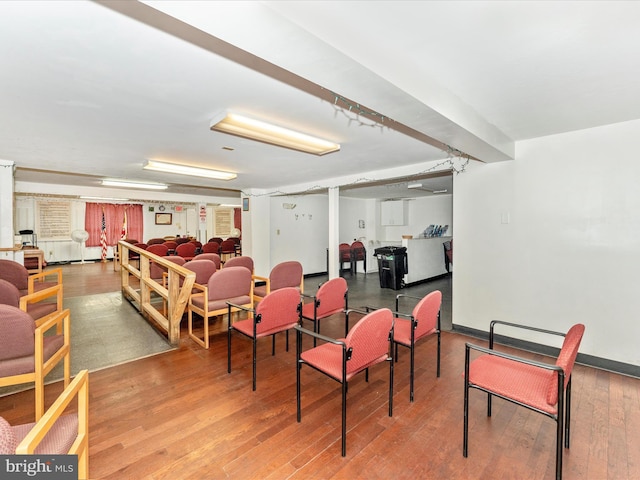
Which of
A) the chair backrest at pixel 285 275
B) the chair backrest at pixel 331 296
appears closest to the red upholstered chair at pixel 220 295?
the chair backrest at pixel 285 275

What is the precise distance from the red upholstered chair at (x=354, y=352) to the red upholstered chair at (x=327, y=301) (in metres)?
0.85

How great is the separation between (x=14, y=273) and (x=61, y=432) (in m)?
3.52

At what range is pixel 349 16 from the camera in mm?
1365

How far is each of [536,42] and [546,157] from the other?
7.02ft

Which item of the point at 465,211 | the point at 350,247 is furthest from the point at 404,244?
the point at 465,211

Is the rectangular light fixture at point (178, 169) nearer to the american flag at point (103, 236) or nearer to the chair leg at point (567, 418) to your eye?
the chair leg at point (567, 418)

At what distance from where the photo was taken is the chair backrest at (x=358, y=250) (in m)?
8.37

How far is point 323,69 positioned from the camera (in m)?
1.51

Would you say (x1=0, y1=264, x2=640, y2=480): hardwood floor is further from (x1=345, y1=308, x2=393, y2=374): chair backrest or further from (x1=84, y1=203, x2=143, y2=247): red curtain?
(x1=84, y1=203, x2=143, y2=247): red curtain

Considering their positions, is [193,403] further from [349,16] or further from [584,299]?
[584,299]

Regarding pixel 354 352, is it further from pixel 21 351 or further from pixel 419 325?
pixel 21 351

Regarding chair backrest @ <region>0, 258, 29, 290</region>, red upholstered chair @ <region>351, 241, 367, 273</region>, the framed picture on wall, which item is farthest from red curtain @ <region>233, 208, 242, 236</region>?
chair backrest @ <region>0, 258, 29, 290</region>

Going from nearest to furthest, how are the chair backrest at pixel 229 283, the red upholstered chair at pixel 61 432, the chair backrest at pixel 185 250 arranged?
the red upholstered chair at pixel 61 432, the chair backrest at pixel 229 283, the chair backrest at pixel 185 250

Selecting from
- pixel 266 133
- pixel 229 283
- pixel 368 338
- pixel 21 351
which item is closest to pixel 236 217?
pixel 229 283
